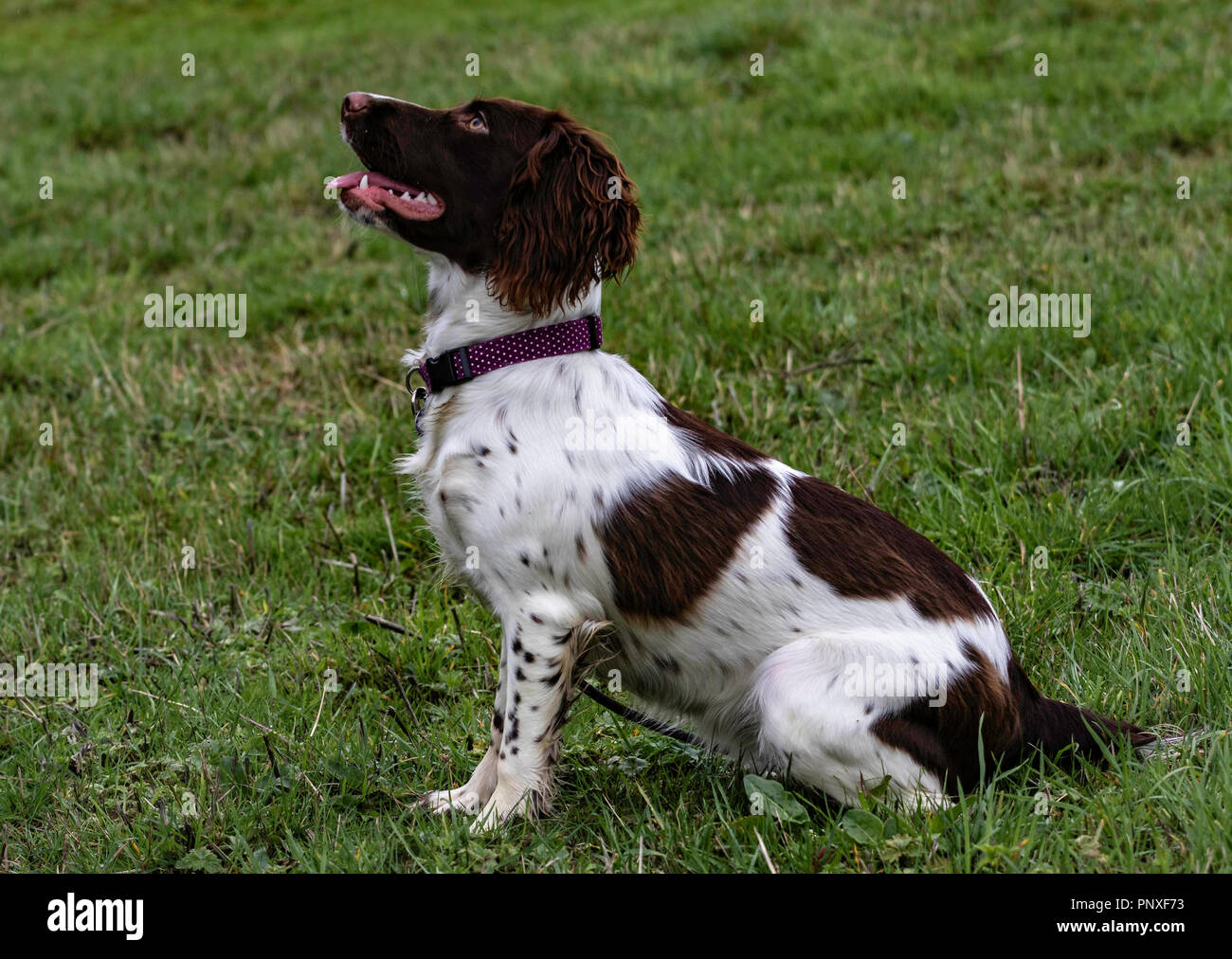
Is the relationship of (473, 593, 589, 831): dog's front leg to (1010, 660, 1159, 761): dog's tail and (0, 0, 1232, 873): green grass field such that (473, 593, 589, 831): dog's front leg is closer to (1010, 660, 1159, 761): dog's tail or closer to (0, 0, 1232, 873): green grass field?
(0, 0, 1232, 873): green grass field

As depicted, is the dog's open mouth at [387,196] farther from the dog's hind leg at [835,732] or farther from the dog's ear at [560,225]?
the dog's hind leg at [835,732]

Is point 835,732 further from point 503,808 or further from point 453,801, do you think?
point 453,801

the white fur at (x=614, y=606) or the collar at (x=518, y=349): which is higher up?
the collar at (x=518, y=349)

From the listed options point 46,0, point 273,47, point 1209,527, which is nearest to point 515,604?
point 1209,527

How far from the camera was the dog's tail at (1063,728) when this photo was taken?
3016mm

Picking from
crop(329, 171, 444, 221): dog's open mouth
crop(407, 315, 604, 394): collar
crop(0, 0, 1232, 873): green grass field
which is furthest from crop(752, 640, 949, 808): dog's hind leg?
crop(329, 171, 444, 221): dog's open mouth

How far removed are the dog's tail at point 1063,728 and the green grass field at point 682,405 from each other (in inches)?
3.2

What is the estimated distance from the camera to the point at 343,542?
15.9 ft

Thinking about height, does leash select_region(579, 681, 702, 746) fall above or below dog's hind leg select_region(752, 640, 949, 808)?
below

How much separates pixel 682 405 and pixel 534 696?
2.49 meters

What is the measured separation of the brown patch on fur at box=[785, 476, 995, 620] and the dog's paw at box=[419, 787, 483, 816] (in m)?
1.09

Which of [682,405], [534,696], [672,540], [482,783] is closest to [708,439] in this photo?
[672,540]

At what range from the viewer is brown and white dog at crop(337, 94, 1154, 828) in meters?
2.94

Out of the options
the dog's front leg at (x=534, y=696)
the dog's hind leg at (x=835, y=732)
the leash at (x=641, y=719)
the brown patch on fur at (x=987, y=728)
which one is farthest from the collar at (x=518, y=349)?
the brown patch on fur at (x=987, y=728)
